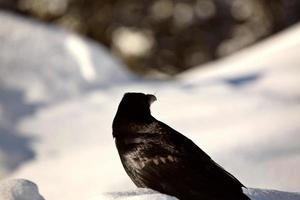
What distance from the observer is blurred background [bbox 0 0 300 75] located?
9.99 m

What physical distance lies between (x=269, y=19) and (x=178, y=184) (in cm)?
776

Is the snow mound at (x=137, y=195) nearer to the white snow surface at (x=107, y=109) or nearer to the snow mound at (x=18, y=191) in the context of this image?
the snow mound at (x=18, y=191)

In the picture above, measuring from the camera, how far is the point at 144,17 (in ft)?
33.0

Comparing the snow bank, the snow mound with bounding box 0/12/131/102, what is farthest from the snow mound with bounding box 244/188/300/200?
the snow mound with bounding box 0/12/131/102

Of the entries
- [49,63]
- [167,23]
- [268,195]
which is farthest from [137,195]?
[167,23]

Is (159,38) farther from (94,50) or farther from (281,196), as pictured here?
(281,196)

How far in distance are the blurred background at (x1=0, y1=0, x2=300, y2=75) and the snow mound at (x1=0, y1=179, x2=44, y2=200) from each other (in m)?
7.22

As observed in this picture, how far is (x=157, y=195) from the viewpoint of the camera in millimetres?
2604

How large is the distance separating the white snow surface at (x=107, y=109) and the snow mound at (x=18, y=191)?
7.00ft

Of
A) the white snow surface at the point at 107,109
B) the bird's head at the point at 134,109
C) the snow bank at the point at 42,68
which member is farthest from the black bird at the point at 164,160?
the snow bank at the point at 42,68

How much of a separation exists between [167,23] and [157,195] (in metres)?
7.58

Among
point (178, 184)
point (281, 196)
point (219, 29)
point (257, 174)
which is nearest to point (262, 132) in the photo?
point (257, 174)

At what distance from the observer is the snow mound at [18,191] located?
270 cm

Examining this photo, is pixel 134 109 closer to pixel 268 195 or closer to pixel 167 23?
pixel 268 195
